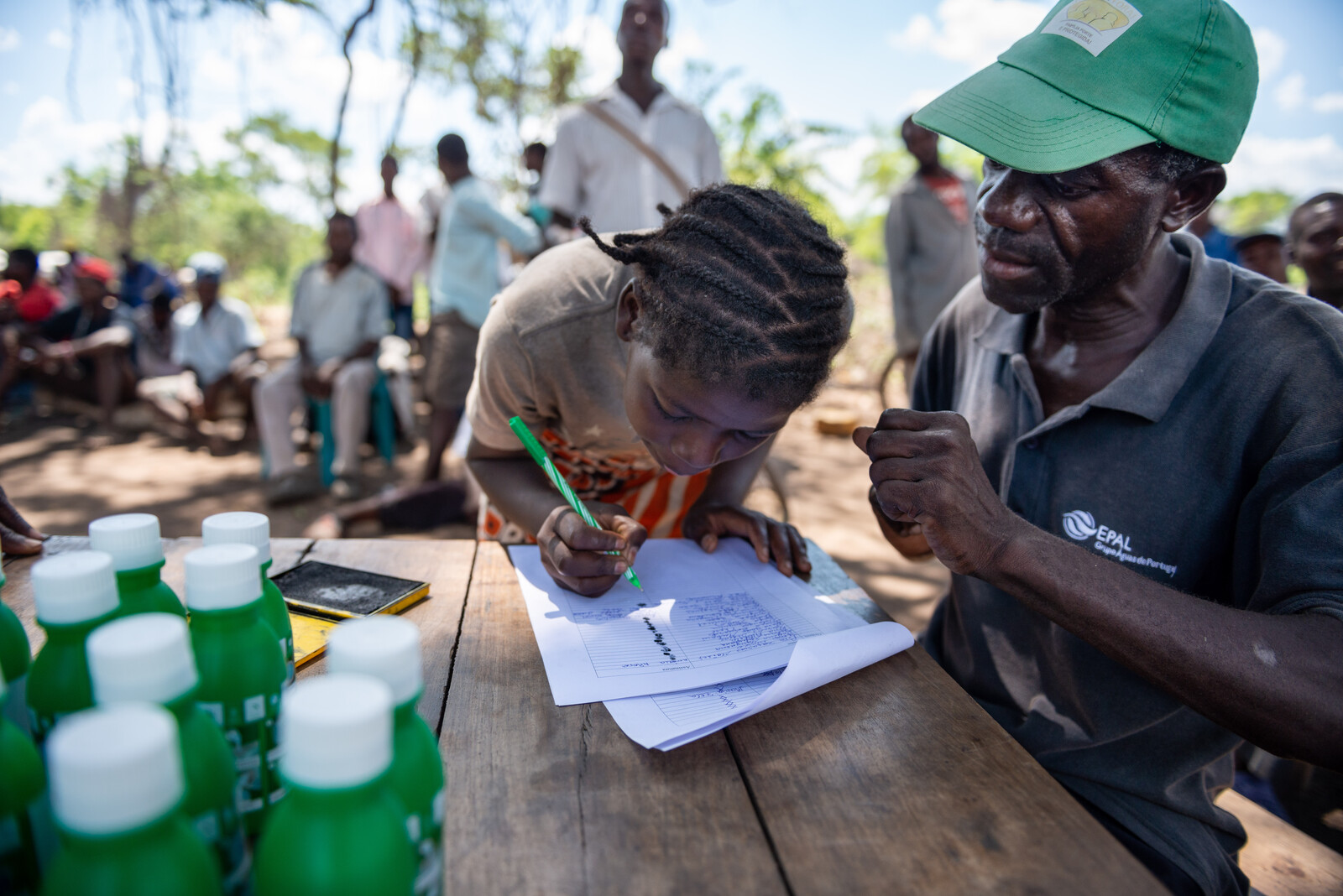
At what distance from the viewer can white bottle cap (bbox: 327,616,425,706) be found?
54 cm

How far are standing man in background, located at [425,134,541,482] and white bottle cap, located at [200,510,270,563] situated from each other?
3.40 metres

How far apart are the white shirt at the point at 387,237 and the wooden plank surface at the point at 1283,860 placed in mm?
5892

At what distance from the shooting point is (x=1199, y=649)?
1000 millimetres

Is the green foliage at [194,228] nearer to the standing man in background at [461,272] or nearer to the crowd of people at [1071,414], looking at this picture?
the standing man in background at [461,272]

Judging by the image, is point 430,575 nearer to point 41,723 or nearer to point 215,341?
point 41,723

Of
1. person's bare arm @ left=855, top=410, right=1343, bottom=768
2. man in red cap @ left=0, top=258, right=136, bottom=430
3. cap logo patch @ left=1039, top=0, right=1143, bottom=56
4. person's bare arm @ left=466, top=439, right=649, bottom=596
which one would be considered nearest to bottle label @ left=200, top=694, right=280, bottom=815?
person's bare arm @ left=466, top=439, right=649, bottom=596

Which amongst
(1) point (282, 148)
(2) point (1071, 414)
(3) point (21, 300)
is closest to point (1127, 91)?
(2) point (1071, 414)

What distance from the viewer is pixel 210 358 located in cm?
573

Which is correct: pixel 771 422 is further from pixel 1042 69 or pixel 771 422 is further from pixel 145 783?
pixel 145 783

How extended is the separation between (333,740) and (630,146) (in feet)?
10.1

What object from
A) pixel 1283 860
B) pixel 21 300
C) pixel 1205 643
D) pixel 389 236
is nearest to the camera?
pixel 1205 643

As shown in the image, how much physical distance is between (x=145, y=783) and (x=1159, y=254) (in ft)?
5.27

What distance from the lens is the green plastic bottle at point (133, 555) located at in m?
0.71

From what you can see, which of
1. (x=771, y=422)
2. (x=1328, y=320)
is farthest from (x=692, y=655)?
(x=1328, y=320)
